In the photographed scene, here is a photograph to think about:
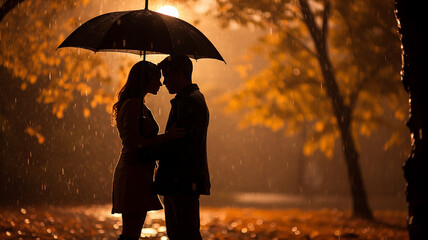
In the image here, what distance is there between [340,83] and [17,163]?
10148 mm

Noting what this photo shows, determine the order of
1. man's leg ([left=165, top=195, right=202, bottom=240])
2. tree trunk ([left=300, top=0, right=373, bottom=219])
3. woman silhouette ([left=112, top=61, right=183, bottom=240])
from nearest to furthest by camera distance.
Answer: man's leg ([left=165, top=195, right=202, bottom=240])
woman silhouette ([left=112, top=61, right=183, bottom=240])
tree trunk ([left=300, top=0, right=373, bottom=219])

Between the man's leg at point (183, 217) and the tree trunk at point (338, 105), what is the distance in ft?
29.0

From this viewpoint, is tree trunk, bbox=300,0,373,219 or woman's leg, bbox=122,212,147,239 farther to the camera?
tree trunk, bbox=300,0,373,219

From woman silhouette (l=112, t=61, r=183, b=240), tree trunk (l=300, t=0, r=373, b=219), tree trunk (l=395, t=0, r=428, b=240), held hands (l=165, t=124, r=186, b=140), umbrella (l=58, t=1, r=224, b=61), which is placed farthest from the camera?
tree trunk (l=300, t=0, r=373, b=219)

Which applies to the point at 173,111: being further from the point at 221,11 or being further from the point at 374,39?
the point at 374,39

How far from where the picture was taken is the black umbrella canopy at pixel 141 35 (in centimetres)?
461

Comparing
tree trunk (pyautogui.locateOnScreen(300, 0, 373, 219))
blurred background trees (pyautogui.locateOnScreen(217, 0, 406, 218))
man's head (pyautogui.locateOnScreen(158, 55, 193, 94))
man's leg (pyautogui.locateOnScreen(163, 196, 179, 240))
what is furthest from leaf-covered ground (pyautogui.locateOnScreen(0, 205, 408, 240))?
man's head (pyautogui.locateOnScreen(158, 55, 193, 94))

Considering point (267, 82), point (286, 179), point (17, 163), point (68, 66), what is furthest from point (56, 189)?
point (286, 179)

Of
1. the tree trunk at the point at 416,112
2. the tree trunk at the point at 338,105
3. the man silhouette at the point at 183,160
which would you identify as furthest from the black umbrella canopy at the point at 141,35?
the tree trunk at the point at 338,105

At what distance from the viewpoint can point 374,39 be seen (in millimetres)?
12883

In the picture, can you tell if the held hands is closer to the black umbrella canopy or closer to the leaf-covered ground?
the black umbrella canopy

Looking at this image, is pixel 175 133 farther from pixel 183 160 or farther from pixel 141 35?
pixel 141 35

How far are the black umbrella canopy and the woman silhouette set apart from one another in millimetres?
377

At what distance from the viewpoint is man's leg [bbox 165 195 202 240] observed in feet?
13.3
